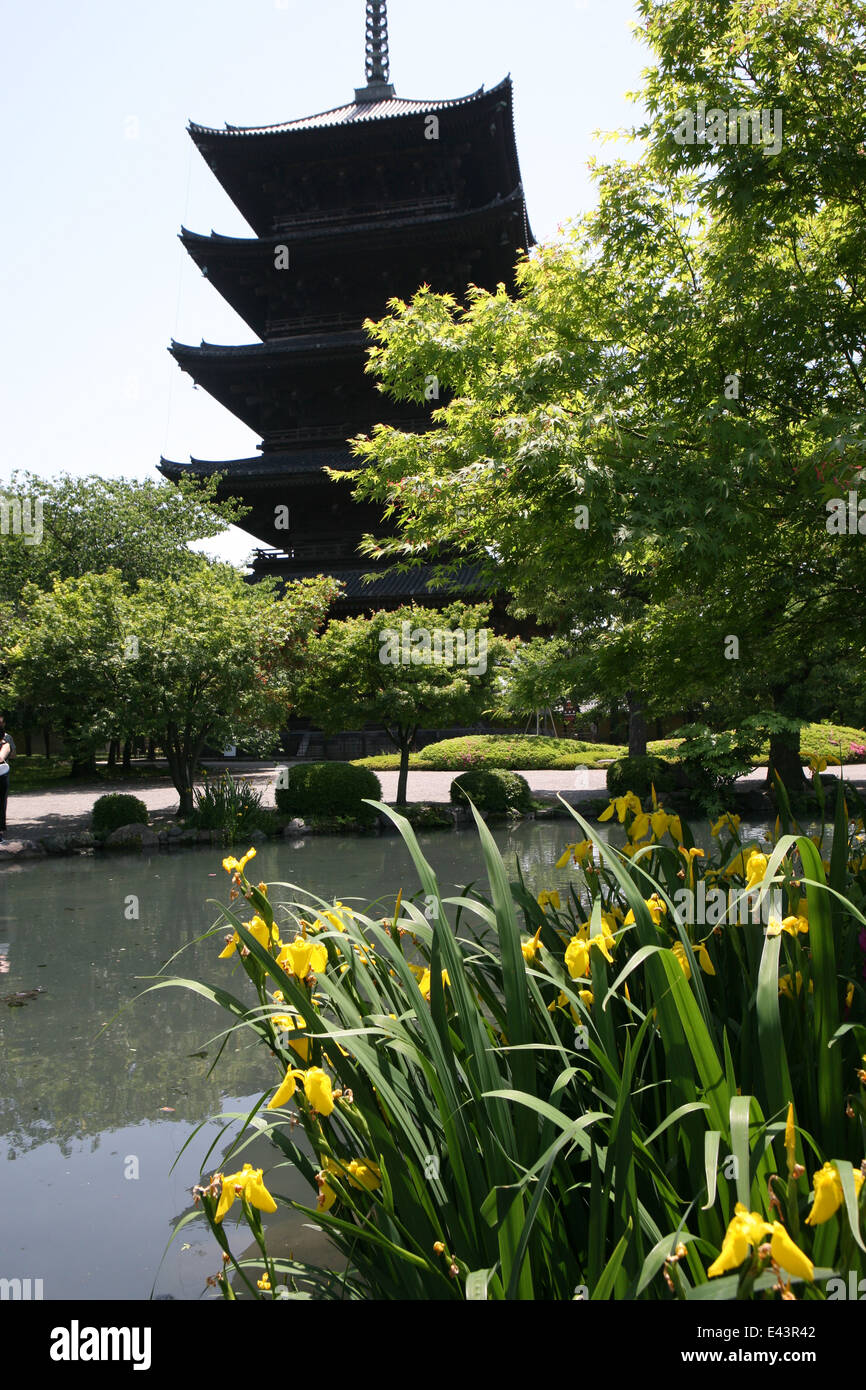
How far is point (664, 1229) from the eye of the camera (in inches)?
60.1

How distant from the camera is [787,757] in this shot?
13867 mm

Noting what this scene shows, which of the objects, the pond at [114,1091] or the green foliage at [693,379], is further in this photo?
the green foliage at [693,379]

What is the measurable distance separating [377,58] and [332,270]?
333 inches

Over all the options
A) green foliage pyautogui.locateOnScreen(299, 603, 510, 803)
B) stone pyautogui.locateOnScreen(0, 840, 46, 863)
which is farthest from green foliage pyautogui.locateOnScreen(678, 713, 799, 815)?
stone pyautogui.locateOnScreen(0, 840, 46, 863)

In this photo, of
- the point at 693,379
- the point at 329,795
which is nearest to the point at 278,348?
the point at 329,795

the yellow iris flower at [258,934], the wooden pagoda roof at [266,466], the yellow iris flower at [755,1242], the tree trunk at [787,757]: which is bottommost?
the tree trunk at [787,757]

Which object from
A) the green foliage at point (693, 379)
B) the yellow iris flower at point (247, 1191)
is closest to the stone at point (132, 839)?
the green foliage at point (693, 379)

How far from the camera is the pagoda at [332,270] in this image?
22.5 m

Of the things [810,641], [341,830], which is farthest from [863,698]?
[810,641]

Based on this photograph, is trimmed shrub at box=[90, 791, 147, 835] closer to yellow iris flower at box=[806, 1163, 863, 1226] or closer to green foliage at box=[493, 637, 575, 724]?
green foliage at box=[493, 637, 575, 724]

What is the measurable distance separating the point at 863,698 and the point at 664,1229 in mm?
14009

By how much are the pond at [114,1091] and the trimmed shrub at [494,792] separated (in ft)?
18.1

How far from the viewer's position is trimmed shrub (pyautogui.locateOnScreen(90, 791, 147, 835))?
1238 cm

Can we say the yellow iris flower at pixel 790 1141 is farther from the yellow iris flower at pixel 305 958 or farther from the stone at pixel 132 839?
the stone at pixel 132 839
